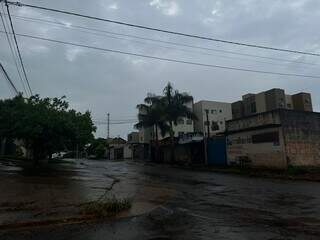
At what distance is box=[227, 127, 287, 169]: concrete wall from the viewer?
26.6 m

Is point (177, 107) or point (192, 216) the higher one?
point (177, 107)

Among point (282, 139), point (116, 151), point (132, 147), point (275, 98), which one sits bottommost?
point (282, 139)

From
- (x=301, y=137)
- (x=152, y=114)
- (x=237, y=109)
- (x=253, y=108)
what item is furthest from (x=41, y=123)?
(x=237, y=109)

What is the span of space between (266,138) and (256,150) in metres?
1.52

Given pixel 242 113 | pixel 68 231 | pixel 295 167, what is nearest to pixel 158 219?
pixel 68 231

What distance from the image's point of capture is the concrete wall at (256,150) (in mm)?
26641

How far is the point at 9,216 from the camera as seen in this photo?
8180 mm

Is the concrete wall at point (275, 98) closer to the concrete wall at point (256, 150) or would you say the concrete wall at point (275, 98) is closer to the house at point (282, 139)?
the concrete wall at point (256, 150)

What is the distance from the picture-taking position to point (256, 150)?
28969 millimetres

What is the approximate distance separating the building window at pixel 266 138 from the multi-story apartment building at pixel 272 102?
3229cm

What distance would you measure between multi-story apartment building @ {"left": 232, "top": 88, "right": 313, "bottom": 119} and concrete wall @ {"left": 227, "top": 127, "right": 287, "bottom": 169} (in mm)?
30066

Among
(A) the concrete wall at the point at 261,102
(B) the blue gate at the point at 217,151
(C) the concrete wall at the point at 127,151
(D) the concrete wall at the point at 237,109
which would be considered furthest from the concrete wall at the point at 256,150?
(C) the concrete wall at the point at 127,151

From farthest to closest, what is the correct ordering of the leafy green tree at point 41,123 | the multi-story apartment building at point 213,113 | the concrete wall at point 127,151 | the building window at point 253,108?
the concrete wall at point 127,151 → the multi-story apartment building at point 213,113 → the building window at point 253,108 → the leafy green tree at point 41,123

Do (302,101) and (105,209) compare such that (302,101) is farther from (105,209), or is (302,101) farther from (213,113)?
→ (105,209)
